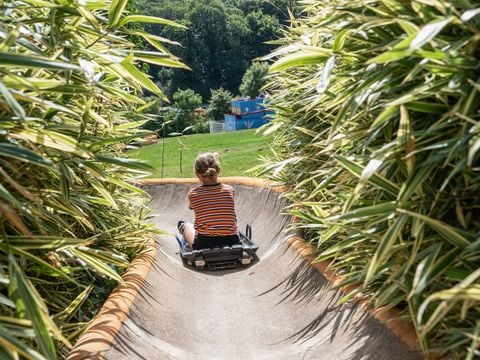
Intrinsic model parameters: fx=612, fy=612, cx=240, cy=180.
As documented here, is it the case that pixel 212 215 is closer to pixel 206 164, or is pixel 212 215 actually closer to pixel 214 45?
pixel 206 164

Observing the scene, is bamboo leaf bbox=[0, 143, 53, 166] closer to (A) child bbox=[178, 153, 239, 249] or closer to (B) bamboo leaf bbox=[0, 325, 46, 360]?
(B) bamboo leaf bbox=[0, 325, 46, 360]

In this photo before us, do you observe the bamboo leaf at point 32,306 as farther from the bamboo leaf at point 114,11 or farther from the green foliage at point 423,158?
the bamboo leaf at point 114,11

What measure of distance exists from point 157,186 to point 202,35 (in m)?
74.8

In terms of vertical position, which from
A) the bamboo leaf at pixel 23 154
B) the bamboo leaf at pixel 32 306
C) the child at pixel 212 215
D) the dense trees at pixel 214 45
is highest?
the bamboo leaf at pixel 23 154

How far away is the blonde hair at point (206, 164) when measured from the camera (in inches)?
200

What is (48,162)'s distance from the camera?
1713 mm

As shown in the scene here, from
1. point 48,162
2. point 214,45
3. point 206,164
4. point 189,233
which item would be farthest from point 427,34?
point 214,45

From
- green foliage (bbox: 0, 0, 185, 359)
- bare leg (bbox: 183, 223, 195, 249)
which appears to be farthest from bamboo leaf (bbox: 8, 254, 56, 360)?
bare leg (bbox: 183, 223, 195, 249)

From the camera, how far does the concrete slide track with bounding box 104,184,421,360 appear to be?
2482mm

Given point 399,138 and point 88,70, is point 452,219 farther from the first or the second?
point 88,70

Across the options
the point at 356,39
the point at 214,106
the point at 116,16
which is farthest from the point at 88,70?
the point at 214,106

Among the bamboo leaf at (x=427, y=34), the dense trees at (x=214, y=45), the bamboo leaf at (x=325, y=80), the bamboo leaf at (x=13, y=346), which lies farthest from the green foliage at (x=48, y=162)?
the dense trees at (x=214, y=45)

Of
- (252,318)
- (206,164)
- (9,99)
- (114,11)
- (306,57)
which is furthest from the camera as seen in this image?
(206,164)

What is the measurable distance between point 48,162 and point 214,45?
3128 inches
